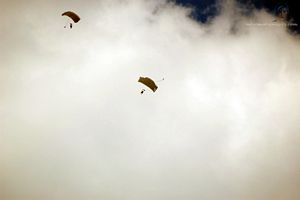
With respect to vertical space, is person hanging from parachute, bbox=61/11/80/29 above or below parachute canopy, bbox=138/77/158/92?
above

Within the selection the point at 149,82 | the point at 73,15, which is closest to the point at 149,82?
the point at 149,82

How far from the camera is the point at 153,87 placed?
31.1 m

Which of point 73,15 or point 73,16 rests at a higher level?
point 73,15

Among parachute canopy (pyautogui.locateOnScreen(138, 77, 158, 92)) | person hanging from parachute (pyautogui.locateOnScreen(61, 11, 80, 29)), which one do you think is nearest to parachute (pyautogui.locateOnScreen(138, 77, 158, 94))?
parachute canopy (pyautogui.locateOnScreen(138, 77, 158, 92))

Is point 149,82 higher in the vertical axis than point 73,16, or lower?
lower

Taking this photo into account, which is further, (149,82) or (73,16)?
(73,16)

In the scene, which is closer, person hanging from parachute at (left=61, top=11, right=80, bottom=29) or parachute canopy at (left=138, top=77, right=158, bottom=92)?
parachute canopy at (left=138, top=77, right=158, bottom=92)

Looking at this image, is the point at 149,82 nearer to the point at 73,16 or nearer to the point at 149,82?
the point at 149,82

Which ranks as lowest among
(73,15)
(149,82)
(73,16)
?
(149,82)

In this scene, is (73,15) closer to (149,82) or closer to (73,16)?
(73,16)

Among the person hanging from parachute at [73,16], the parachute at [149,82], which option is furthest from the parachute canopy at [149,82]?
the person hanging from parachute at [73,16]

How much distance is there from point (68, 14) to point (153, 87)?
43.1 feet

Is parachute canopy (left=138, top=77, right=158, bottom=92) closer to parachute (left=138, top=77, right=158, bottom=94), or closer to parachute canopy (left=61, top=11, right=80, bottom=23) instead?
parachute (left=138, top=77, right=158, bottom=94)

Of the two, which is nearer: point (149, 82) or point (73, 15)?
point (149, 82)
